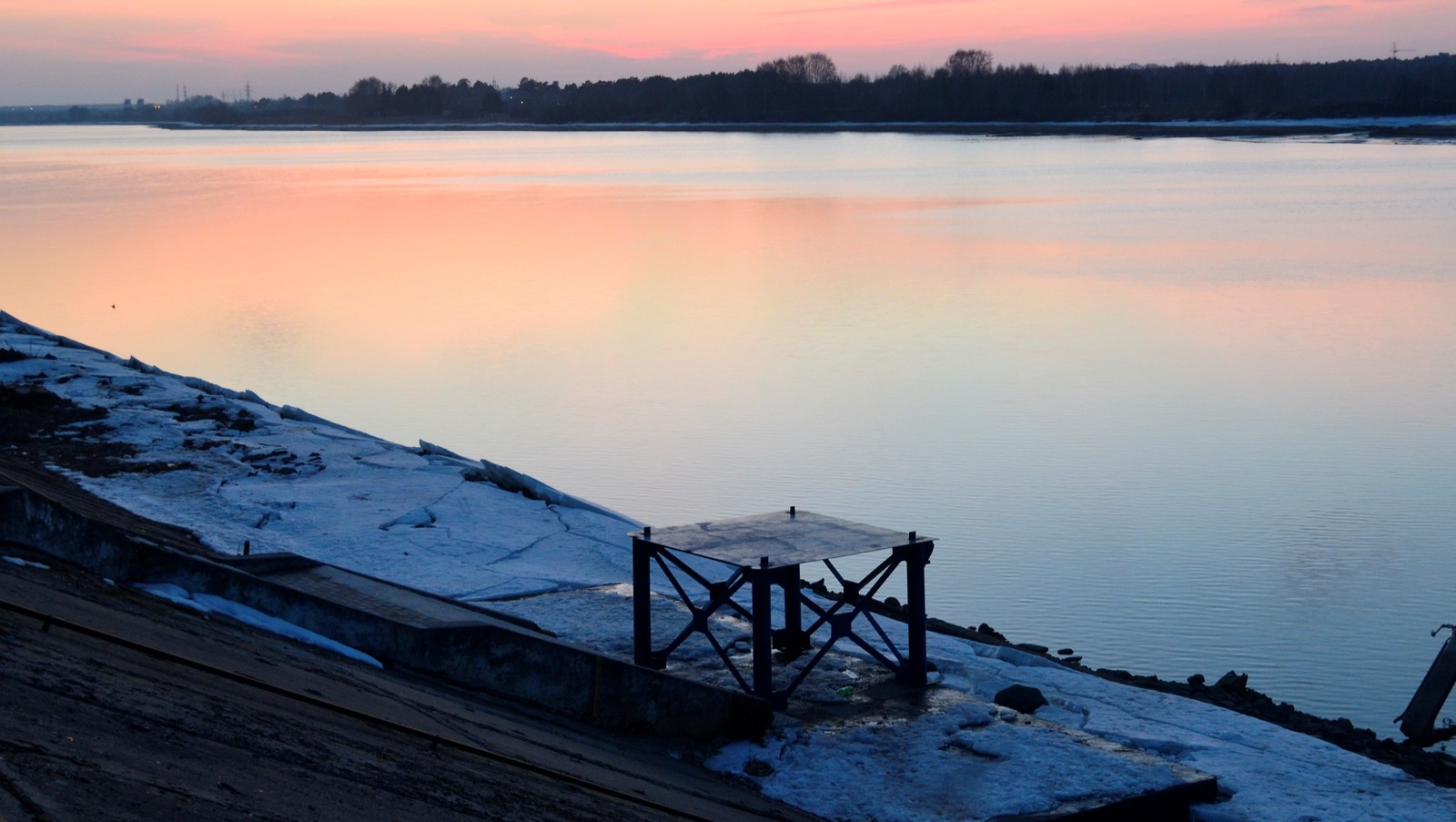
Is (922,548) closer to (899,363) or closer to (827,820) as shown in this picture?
(827,820)

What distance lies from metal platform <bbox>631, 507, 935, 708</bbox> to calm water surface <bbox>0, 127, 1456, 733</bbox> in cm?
227

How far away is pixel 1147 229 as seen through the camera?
35.7 metres

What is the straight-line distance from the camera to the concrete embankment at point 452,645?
20.8 feet

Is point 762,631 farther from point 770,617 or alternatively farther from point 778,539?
point 778,539

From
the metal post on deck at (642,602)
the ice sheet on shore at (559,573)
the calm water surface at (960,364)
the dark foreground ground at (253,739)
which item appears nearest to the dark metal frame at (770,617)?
the metal post on deck at (642,602)

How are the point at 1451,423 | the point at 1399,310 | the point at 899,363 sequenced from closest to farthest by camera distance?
the point at 1451,423 → the point at 899,363 → the point at 1399,310

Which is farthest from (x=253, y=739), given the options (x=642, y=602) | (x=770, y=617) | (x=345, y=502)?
(x=345, y=502)

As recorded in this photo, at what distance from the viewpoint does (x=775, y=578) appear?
6.54 metres

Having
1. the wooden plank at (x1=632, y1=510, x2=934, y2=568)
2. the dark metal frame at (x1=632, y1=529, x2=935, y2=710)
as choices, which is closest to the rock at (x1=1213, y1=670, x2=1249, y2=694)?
the dark metal frame at (x1=632, y1=529, x2=935, y2=710)

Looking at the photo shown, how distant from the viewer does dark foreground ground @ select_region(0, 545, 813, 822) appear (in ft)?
12.9

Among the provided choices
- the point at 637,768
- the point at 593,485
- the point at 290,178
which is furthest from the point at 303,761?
the point at 290,178

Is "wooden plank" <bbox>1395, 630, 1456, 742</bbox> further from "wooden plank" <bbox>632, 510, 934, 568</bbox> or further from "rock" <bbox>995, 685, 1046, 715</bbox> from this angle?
"wooden plank" <bbox>632, 510, 934, 568</bbox>

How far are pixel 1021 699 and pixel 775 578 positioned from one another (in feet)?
4.51

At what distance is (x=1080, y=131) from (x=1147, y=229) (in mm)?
77508
